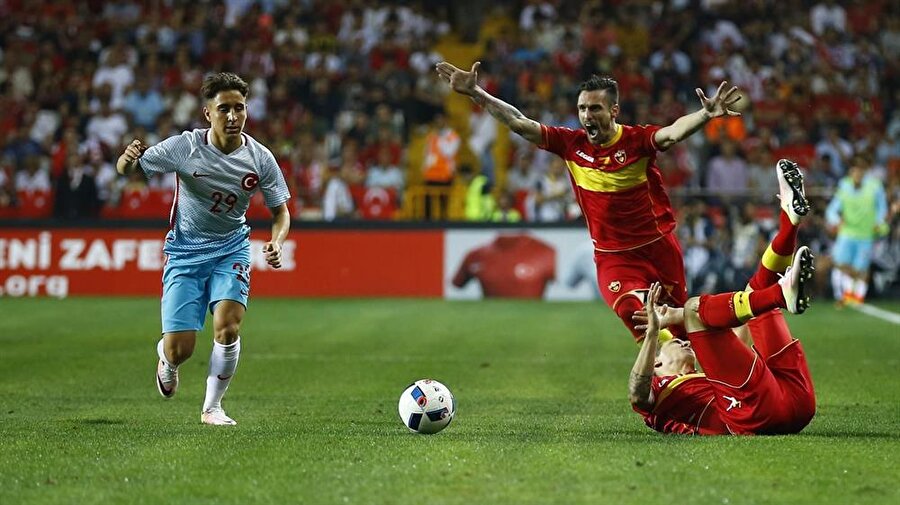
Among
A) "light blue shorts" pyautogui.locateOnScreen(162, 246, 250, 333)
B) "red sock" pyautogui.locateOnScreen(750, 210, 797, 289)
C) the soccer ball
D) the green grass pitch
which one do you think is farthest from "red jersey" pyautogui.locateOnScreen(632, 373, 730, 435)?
"light blue shorts" pyautogui.locateOnScreen(162, 246, 250, 333)

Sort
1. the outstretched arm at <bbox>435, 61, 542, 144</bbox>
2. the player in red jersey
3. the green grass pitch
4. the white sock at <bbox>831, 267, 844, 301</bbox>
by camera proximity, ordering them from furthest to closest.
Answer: the white sock at <bbox>831, 267, 844, 301</bbox> < the outstretched arm at <bbox>435, 61, 542, 144</bbox> < the player in red jersey < the green grass pitch

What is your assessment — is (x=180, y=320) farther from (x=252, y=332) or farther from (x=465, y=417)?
(x=252, y=332)

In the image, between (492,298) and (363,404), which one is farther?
(492,298)

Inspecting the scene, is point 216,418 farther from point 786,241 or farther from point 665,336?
point 786,241

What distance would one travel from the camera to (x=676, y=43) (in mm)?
29328

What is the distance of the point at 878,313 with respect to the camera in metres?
21.4

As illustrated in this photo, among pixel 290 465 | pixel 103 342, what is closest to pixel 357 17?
pixel 103 342

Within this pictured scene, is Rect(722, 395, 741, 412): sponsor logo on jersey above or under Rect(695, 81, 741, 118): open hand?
under

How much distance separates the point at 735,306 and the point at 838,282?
16547mm

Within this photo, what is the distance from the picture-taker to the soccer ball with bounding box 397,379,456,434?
8562 mm

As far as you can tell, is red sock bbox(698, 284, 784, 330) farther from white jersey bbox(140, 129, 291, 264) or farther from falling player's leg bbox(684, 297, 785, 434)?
white jersey bbox(140, 129, 291, 264)

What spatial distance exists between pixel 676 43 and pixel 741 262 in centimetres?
714

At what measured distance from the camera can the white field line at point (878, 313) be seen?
65.9 ft

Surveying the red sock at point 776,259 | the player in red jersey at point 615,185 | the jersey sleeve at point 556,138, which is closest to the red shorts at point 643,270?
the player in red jersey at point 615,185
